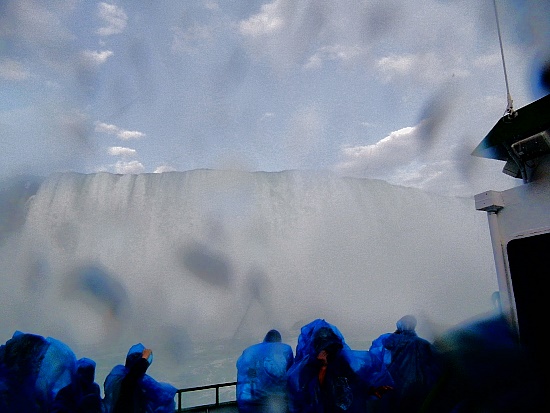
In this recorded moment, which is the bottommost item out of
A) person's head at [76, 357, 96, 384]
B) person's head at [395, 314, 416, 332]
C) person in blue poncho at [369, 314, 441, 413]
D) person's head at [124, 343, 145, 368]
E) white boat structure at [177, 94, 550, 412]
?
person in blue poncho at [369, 314, 441, 413]

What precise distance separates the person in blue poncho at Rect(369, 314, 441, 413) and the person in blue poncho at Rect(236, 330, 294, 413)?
91cm

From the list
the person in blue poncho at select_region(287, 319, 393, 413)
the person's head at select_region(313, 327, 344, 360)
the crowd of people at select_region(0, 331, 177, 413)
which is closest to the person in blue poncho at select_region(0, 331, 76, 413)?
the crowd of people at select_region(0, 331, 177, 413)

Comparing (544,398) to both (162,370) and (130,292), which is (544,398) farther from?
(130,292)

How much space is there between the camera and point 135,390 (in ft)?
10.7

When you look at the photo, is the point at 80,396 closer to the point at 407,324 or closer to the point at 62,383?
the point at 62,383

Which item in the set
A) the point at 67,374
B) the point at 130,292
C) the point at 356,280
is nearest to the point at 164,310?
the point at 130,292

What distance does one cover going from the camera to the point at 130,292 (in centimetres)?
3222

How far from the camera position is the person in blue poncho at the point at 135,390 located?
3.16 metres

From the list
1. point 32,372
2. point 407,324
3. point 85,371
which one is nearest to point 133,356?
point 85,371

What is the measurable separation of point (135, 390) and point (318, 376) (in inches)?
63.7

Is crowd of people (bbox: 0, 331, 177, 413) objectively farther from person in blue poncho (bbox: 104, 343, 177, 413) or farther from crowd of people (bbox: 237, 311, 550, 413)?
crowd of people (bbox: 237, 311, 550, 413)

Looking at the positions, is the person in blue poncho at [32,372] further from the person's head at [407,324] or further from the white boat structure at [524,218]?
the white boat structure at [524,218]

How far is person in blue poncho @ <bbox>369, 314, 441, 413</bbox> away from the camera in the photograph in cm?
343

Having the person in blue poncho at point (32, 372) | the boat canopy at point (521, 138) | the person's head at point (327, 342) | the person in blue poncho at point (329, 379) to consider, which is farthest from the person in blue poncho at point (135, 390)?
the boat canopy at point (521, 138)
